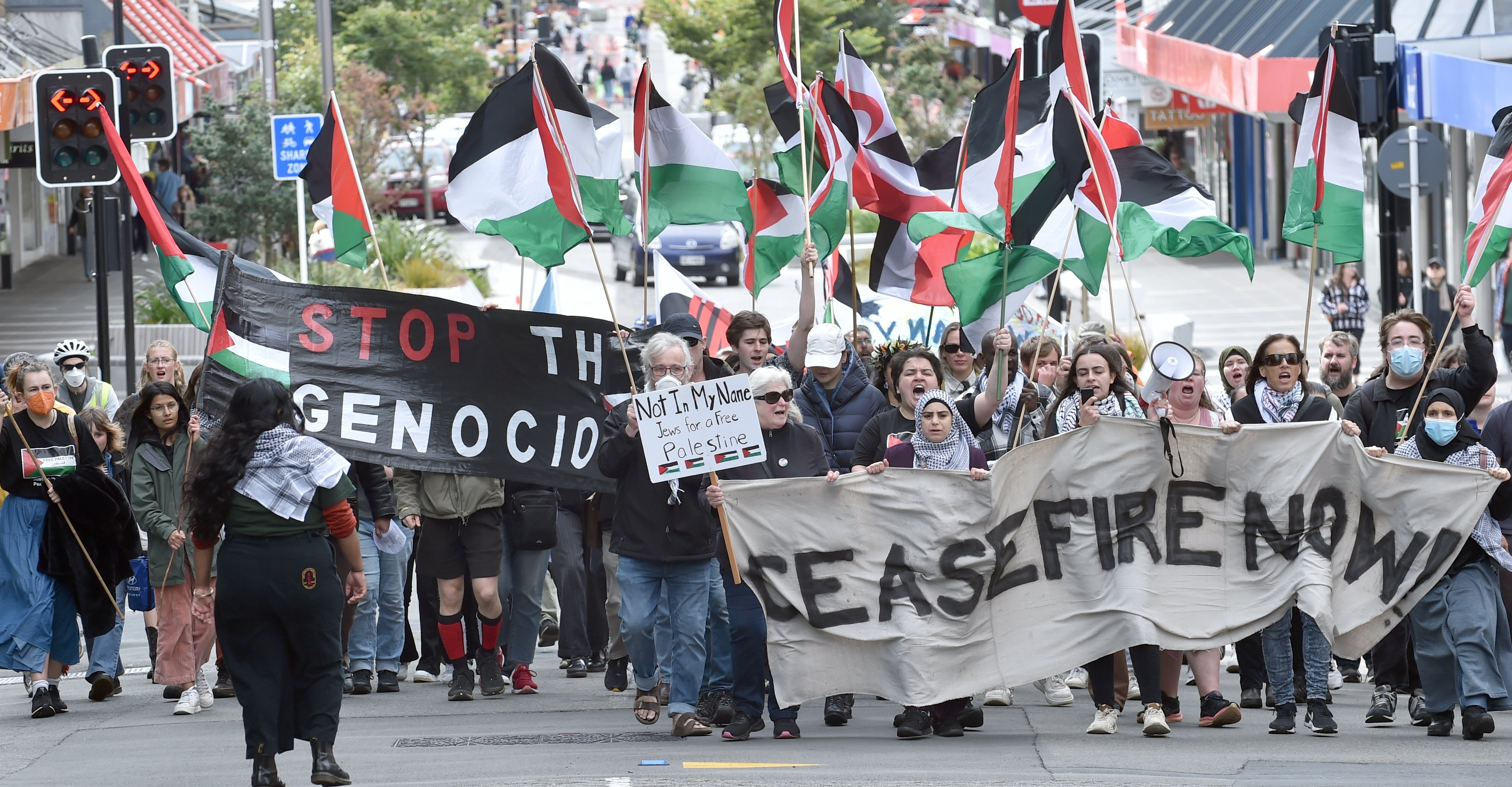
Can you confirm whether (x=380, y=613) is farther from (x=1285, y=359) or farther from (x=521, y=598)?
(x=1285, y=359)

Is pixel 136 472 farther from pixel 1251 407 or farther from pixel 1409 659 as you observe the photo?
pixel 1409 659

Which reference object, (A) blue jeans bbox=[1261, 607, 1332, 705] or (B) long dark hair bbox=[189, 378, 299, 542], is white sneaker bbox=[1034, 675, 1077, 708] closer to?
(A) blue jeans bbox=[1261, 607, 1332, 705]

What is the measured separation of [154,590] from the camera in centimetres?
1061

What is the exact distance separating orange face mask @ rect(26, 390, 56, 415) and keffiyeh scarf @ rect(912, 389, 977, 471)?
4.48 m

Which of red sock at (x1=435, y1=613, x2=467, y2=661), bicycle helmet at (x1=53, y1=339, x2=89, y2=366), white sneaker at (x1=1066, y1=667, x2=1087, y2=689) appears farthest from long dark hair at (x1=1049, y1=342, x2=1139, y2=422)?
bicycle helmet at (x1=53, y1=339, x2=89, y2=366)

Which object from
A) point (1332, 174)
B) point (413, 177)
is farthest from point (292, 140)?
point (413, 177)

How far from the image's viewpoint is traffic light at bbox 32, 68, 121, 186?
15.9m

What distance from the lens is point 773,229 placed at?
11930 mm

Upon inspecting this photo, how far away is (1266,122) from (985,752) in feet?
102

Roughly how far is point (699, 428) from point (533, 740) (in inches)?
63.3

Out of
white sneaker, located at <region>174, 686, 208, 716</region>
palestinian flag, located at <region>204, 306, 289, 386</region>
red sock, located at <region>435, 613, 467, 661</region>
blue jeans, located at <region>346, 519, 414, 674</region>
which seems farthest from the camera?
blue jeans, located at <region>346, 519, 414, 674</region>

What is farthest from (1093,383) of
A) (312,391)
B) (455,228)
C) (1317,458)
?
(455,228)

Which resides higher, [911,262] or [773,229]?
[773,229]

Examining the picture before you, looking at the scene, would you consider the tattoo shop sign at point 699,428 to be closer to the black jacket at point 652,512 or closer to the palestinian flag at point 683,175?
the black jacket at point 652,512
